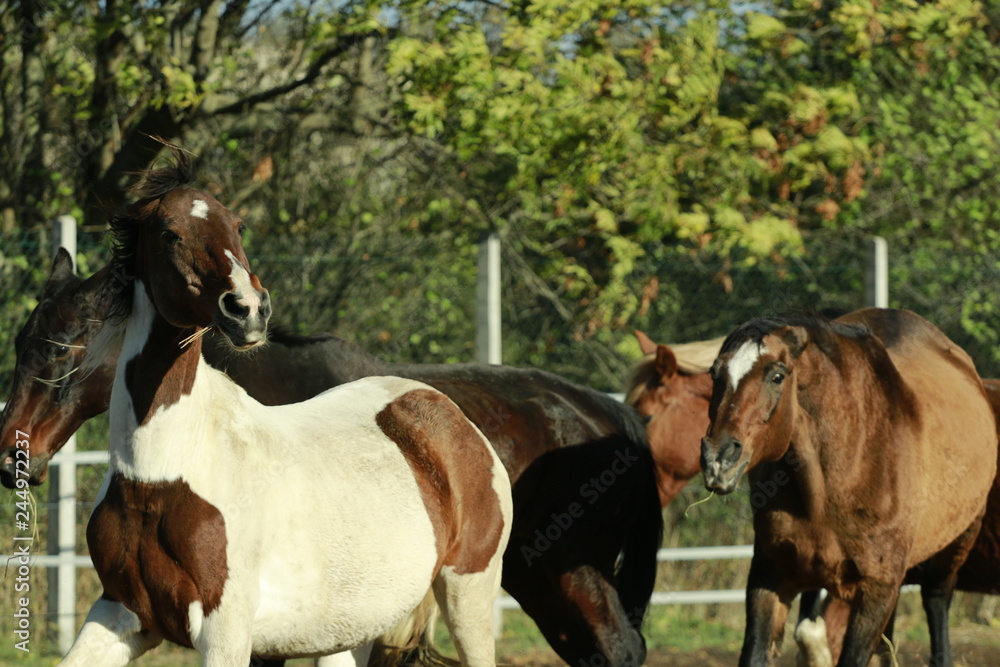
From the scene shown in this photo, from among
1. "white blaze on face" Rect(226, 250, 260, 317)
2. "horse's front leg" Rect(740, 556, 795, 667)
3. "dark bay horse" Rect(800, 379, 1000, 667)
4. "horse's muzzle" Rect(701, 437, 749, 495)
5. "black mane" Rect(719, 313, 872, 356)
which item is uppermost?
"white blaze on face" Rect(226, 250, 260, 317)

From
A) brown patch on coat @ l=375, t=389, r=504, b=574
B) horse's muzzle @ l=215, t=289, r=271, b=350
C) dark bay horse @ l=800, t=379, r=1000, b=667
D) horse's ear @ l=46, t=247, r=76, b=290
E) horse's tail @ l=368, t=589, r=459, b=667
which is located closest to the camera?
horse's muzzle @ l=215, t=289, r=271, b=350

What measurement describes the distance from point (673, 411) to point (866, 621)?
178 cm

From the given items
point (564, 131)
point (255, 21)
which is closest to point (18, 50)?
point (255, 21)

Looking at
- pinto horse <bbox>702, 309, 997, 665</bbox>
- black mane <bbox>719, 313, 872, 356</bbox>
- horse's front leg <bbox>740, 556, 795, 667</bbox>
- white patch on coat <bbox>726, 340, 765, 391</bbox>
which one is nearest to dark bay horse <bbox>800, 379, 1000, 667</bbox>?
pinto horse <bbox>702, 309, 997, 665</bbox>

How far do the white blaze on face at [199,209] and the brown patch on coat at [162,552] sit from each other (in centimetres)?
65

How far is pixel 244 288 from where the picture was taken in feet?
8.54

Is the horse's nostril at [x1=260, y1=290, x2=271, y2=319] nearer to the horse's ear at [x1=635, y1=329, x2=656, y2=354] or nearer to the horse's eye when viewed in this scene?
the horse's eye

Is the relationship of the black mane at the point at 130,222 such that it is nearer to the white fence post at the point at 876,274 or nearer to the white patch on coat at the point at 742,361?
the white patch on coat at the point at 742,361

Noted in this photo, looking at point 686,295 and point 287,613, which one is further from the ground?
point 287,613

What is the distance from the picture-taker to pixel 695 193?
875 cm

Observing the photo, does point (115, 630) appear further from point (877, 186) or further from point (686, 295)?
point (877, 186)

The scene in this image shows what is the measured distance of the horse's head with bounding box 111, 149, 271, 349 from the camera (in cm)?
259

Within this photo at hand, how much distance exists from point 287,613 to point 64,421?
1.61 meters

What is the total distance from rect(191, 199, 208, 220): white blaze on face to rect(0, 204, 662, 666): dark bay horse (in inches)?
63.4
